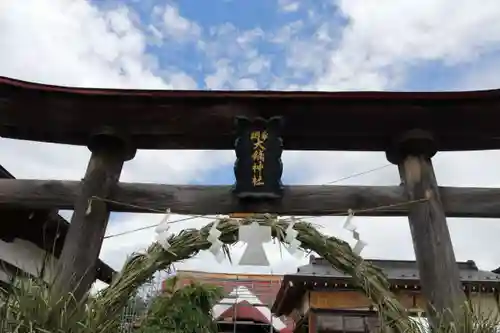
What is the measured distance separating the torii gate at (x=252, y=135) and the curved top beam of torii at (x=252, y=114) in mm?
11

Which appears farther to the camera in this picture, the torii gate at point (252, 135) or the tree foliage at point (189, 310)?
the tree foliage at point (189, 310)

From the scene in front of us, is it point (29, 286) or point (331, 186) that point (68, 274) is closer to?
point (29, 286)

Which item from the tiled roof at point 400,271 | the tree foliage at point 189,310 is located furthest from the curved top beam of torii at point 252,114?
the tiled roof at point 400,271

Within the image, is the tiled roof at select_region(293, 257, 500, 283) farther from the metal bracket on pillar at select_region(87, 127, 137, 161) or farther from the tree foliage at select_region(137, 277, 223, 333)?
the metal bracket on pillar at select_region(87, 127, 137, 161)

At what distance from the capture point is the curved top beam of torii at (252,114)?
16.9 ft

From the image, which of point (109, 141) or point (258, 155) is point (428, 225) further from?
point (109, 141)

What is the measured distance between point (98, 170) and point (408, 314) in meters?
3.40

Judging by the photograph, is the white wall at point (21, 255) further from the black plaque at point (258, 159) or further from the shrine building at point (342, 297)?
the shrine building at point (342, 297)

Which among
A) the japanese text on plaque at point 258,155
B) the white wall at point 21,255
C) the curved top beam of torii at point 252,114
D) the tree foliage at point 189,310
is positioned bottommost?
the tree foliage at point 189,310

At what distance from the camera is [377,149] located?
566 cm

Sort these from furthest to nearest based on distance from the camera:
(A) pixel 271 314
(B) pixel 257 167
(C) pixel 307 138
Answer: (A) pixel 271 314 < (C) pixel 307 138 < (B) pixel 257 167

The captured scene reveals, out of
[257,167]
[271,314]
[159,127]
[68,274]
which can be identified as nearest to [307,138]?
[257,167]

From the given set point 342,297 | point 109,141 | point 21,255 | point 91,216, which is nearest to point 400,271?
point 342,297

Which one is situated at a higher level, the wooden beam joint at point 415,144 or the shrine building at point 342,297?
the wooden beam joint at point 415,144
